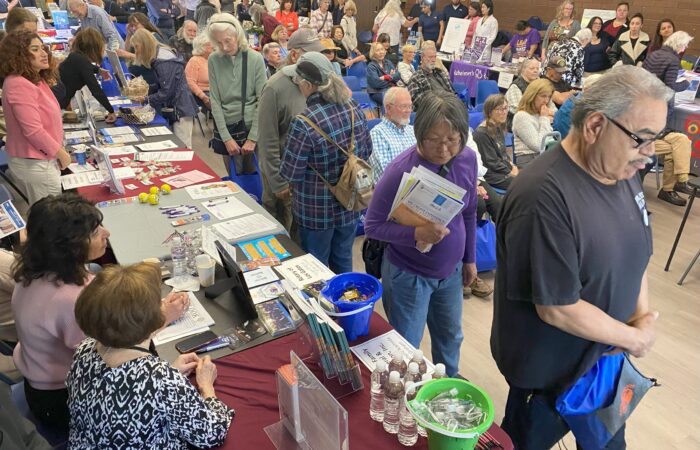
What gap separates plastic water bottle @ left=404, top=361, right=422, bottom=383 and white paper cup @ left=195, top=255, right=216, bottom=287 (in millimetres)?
1088

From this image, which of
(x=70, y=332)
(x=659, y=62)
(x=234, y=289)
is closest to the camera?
(x=70, y=332)

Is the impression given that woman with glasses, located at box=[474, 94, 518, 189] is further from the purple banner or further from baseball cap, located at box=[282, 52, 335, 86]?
the purple banner

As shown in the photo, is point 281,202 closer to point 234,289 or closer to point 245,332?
point 234,289

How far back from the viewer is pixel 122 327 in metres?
1.35

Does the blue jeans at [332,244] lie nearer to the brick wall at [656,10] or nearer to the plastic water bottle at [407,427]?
the plastic water bottle at [407,427]

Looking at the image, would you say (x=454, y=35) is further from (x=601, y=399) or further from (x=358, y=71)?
(x=601, y=399)

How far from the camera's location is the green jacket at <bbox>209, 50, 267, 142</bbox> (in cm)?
378

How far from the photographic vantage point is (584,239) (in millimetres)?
1354

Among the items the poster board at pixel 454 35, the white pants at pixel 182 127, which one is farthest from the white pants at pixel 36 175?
the poster board at pixel 454 35

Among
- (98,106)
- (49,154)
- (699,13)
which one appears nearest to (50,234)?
(49,154)

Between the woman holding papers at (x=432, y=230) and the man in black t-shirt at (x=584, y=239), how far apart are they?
376mm

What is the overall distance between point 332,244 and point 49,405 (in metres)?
1.64

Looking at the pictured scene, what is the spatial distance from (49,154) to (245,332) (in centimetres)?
222

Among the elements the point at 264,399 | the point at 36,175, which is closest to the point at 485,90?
the point at 36,175
